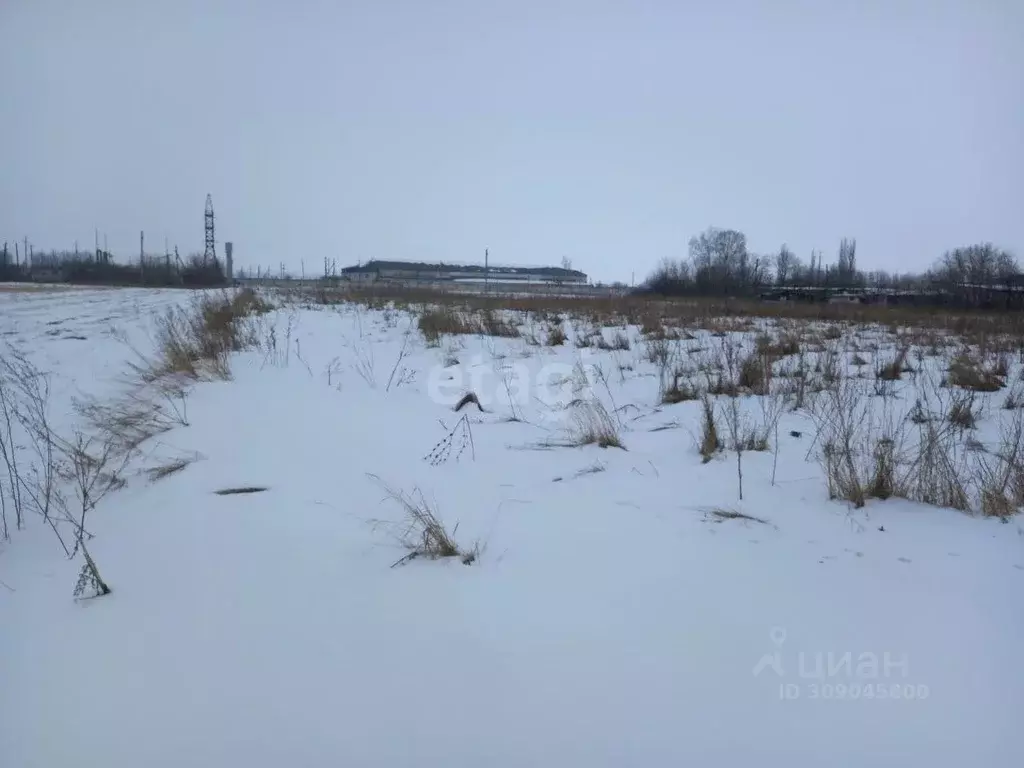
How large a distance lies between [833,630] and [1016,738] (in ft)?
1.57

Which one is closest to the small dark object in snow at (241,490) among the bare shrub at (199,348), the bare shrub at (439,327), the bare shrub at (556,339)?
the bare shrub at (199,348)

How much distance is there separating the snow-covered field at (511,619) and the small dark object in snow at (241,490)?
5 cm

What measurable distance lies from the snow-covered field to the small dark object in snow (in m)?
0.05

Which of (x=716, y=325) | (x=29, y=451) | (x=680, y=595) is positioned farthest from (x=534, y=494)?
(x=716, y=325)

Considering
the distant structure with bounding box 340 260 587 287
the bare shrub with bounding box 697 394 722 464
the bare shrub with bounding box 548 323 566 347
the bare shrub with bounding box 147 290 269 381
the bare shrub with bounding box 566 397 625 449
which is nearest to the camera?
the bare shrub with bounding box 697 394 722 464

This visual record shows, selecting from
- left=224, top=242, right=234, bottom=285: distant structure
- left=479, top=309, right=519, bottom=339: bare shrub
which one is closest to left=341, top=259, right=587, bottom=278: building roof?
left=224, top=242, right=234, bottom=285: distant structure

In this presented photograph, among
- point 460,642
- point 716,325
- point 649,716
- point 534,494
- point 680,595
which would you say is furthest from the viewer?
point 716,325

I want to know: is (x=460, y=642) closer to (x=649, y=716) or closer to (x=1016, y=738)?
(x=649, y=716)

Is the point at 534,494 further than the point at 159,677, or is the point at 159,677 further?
the point at 534,494

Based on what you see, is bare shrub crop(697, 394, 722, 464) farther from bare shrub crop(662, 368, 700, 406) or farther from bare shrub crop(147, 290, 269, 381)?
bare shrub crop(147, 290, 269, 381)

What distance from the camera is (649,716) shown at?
1514 millimetres

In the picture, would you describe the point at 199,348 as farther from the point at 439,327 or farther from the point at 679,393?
the point at 679,393

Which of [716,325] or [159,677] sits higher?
[716,325]

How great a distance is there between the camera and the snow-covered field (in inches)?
58.0
